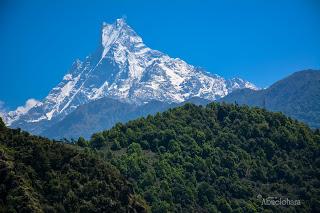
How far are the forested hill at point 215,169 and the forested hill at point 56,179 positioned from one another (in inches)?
1281

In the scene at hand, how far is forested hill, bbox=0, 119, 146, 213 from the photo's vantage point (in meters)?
102

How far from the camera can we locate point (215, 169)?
181500 mm

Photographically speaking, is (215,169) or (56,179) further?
(215,169)

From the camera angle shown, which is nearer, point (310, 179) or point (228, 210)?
point (228, 210)

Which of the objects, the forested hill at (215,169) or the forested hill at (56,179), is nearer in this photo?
the forested hill at (56,179)

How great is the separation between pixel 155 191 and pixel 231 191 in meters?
25.9

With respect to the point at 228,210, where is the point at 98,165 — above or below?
above

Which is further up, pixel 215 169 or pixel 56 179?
pixel 56 179

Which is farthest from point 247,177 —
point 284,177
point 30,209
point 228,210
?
point 30,209

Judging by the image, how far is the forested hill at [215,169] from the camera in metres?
162

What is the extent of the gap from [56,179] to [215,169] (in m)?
77.4

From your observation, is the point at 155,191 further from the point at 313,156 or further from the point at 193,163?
the point at 313,156

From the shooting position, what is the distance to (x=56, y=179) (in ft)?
370

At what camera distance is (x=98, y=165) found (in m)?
123
